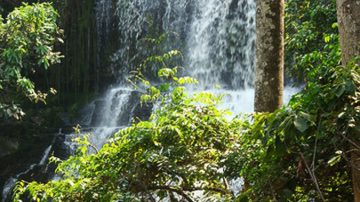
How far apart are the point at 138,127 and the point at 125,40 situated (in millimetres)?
10616

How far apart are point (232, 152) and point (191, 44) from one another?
9.91m

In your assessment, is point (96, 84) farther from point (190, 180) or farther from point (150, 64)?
point (190, 180)

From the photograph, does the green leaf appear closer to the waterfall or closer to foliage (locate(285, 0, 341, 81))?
foliage (locate(285, 0, 341, 81))

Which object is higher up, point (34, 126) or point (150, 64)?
point (150, 64)

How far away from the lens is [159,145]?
286cm

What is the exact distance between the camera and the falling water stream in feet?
37.5

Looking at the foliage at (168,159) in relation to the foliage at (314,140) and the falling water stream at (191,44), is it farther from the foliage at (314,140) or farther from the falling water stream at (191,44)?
the falling water stream at (191,44)

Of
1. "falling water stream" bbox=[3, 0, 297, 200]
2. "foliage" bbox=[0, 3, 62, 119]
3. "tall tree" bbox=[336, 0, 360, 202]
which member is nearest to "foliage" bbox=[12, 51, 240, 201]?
"tall tree" bbox=[336, 0, 360, 202]

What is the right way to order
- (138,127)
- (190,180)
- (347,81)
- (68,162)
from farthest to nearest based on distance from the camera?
(68,162) → (138,127) → (190,180) → (347,81)

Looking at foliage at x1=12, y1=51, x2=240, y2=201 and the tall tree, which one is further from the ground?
the tall tree

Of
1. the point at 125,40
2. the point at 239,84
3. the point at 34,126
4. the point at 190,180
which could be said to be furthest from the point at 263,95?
the point at 125,40

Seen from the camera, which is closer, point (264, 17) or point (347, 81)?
point (347, 81)

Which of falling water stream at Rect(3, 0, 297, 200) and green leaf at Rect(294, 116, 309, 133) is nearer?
green leaf at Rect(294, 116, 309, 133)

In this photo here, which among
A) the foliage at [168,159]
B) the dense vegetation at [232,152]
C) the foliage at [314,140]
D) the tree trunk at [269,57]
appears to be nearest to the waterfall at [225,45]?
the dense vegetation at [232,152]
